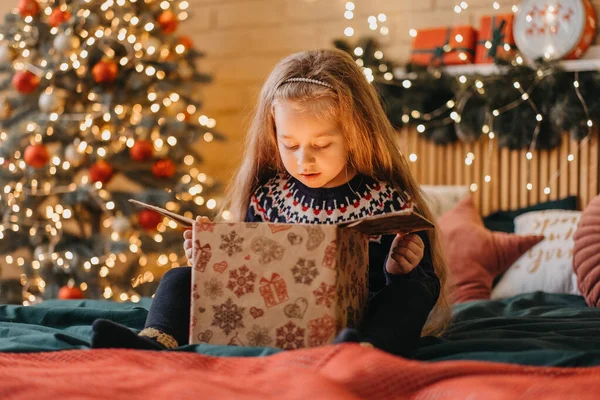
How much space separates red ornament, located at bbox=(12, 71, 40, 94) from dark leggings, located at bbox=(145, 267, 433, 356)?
195cm

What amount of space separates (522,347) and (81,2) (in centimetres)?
248

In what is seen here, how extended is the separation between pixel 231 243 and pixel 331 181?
0.42 m

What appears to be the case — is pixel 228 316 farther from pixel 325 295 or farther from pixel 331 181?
pixel 331 181

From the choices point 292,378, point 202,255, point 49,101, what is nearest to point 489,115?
point 49,101

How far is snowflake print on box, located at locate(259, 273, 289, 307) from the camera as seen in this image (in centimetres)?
124

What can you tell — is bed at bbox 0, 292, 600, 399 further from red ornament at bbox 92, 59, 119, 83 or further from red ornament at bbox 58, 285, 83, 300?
red ornament at bbox 92, 59, 119, 83

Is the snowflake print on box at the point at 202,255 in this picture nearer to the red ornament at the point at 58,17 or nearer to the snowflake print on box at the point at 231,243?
the snowflake print on box at the point at 231,243

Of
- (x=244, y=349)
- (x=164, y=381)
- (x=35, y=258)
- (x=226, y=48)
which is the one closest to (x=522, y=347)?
(x=244, y=349)

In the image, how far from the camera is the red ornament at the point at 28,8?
10.6 ft

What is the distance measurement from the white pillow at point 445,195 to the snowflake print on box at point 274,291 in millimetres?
1542

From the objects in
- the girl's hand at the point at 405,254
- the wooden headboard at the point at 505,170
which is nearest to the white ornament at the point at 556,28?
the wooden headboard at the point at 505,170

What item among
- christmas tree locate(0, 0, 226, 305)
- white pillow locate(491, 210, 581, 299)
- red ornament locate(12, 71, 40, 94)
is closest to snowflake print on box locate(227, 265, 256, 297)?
white pillow locate(491, 210, 581, 299)

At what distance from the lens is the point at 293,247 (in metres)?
1.24

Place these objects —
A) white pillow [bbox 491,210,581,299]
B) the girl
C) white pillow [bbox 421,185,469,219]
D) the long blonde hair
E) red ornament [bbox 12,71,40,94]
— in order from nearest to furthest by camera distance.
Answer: the girl
the long blonde hair
white pillow [bbox 491,210,581,299]
white pillow [bbox 421,185,469,219]
red ornament [bbox 12,71,40,94]
